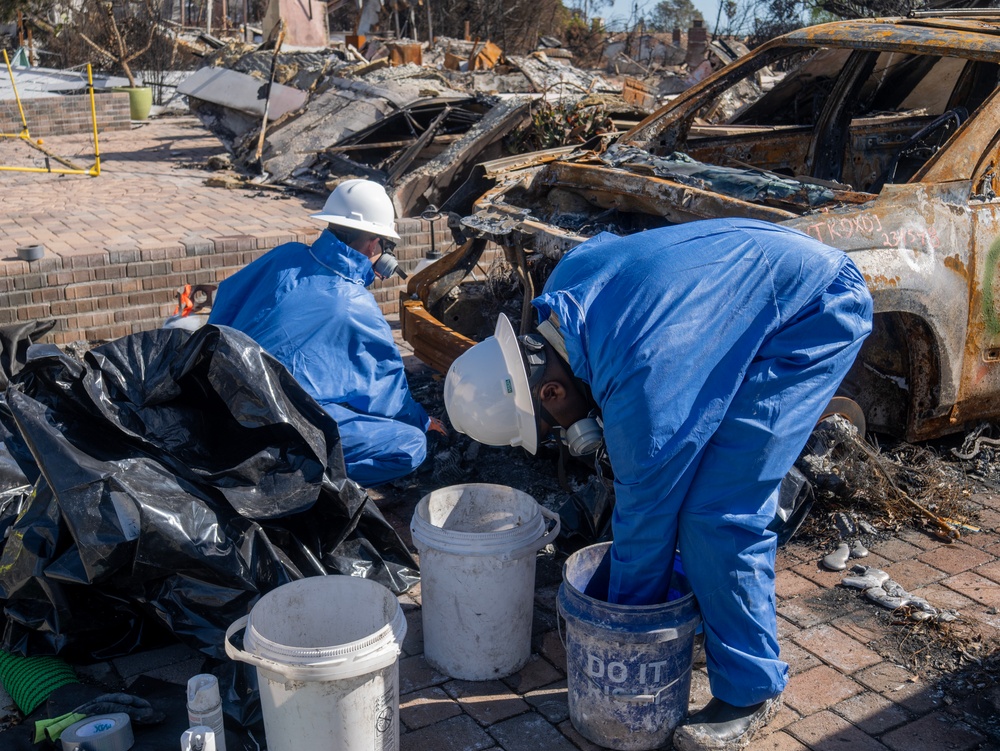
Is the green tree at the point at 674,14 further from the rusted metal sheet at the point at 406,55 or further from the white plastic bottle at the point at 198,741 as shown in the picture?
the white plastic bottle at the point at 198,741

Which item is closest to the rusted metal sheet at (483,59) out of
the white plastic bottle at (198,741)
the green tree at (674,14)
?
the white plastic bottle at (198,741)

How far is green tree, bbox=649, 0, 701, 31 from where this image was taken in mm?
34188

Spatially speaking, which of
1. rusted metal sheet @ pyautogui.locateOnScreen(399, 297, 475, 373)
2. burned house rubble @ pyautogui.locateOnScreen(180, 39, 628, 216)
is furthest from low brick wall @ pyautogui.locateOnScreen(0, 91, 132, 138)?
rusted metal sheet @ pyautogui.locateOnScreen(399, 297, 475, 373)

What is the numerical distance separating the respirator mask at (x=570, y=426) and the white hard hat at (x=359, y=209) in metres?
1.80

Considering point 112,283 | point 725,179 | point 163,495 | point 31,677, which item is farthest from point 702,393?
point 112,283

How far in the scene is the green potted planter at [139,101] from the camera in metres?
15.1

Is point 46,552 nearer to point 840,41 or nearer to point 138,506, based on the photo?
point 138,506

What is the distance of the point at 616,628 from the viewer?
2678 mm

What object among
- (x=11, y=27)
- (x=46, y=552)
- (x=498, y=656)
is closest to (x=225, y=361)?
(x=46, y=552)

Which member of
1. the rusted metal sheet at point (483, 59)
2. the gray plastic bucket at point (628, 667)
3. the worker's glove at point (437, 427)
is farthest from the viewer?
the rusted metal sheet at point (483, 59)

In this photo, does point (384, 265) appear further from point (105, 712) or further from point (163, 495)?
point (105, 712)

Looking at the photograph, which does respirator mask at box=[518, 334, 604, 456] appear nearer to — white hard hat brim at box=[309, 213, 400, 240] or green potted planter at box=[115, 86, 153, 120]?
white hard hat brim at box=[309, 213, 400, 240]

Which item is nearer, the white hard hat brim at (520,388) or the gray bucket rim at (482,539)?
the white hard hat brim at (520,388)

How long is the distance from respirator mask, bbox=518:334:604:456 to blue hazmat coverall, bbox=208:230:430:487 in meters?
1.37
